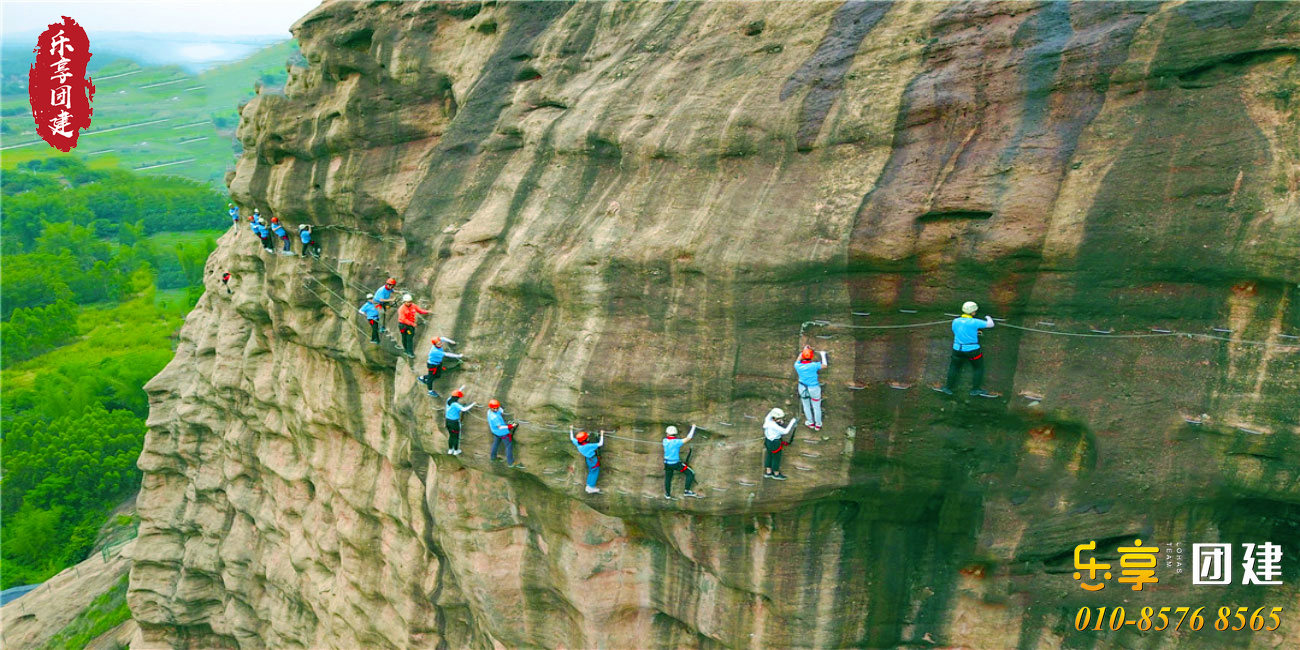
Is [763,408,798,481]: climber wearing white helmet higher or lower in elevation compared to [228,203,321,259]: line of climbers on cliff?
lower

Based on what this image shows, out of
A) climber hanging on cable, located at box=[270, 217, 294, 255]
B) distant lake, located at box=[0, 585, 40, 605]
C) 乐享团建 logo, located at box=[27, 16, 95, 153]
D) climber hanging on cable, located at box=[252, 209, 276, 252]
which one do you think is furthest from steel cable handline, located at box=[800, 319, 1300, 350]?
distant lake, located at box=[0, 585, 40, 605]

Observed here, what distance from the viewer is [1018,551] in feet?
38.2

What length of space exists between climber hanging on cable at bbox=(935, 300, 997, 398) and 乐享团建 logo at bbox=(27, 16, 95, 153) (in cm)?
3098

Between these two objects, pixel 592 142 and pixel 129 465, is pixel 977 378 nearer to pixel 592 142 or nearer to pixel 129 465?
pixel 592 142

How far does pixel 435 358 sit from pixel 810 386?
19.9 ft

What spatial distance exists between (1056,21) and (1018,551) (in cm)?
669

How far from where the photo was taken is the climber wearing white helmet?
37.7 feet

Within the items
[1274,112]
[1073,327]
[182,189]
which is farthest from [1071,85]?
[182,189]

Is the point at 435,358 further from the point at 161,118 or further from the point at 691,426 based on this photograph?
the point at 161,118

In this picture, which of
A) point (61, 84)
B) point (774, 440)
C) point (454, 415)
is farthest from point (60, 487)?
point (774, 440)

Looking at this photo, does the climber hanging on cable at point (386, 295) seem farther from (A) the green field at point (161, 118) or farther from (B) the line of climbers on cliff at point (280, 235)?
(A) the green field at point (161, 118)

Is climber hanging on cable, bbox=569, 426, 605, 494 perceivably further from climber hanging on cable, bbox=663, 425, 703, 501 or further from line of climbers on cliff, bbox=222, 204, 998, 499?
climber hanging on cable, bbox=663, 425, 703, 501

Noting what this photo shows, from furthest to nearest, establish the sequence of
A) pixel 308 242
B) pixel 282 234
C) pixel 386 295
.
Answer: pixel 282 234
pixel 308 242
pixel 386 295

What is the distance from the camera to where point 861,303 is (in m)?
11.5
